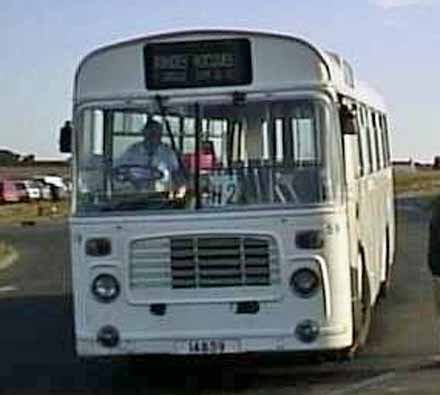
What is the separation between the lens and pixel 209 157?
45.2ft

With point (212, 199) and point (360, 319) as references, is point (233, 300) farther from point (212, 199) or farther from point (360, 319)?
point (360, 319)

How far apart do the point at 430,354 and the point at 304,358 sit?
191 centimetres

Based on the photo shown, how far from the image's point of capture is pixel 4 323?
2109 cm

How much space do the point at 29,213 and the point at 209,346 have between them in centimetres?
6263

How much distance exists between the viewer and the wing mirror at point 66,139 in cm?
1404

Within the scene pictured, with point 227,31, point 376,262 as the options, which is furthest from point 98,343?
point 376,262

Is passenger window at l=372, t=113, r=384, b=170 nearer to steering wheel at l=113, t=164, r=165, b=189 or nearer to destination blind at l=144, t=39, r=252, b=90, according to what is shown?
destination blind at l=144, t=39, r=252, b=90

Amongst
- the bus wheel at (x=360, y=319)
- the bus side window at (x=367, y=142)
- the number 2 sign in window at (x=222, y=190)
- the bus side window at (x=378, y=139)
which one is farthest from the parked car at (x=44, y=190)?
the number 2 sign in window at (x=222, y=190)

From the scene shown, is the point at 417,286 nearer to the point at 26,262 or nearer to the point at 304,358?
the point at 304,358

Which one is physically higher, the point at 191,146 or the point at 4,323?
the point at 191,146

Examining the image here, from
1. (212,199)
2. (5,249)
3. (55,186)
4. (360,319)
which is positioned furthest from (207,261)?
(55,186)

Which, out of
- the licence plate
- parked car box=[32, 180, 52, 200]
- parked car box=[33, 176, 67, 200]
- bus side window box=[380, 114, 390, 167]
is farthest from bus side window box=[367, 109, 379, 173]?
parked car box=[32, 180, 52, 200]

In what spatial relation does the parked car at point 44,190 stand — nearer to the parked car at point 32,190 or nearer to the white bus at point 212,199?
the parked car at point 32,190

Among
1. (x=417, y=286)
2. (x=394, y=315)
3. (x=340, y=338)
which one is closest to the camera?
(x=340, y=338)
